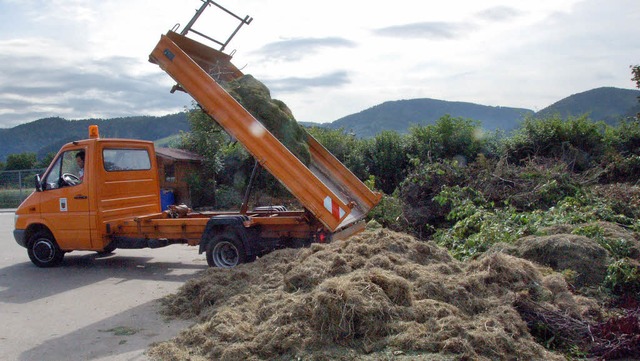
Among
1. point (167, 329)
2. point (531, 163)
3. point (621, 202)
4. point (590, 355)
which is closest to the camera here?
point (590, 355)

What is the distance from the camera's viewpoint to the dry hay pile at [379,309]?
14.8 feet

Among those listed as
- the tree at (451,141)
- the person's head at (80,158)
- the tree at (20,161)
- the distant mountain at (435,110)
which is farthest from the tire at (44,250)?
the tree at (20,161)

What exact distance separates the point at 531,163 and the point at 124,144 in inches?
321

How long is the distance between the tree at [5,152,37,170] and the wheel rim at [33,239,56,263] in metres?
32.7

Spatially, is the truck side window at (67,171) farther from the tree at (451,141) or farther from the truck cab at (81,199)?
the tree at (451,141)

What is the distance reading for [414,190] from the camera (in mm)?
11273

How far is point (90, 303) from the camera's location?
7352 millimetres

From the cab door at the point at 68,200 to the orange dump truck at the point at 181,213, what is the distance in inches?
0.7

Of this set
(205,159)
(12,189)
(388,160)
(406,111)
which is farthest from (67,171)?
(406,111)

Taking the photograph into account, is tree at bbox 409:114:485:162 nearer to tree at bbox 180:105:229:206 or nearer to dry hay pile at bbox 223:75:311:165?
dry hay pile at bbox 223:75:311:165

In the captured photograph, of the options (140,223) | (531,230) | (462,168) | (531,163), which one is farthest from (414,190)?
(140,223)

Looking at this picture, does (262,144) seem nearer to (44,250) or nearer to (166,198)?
(44,250)

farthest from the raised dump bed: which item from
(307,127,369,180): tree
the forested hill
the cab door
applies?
the forested hill

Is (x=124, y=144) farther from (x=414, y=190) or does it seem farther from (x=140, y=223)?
(x=414, y=190)
